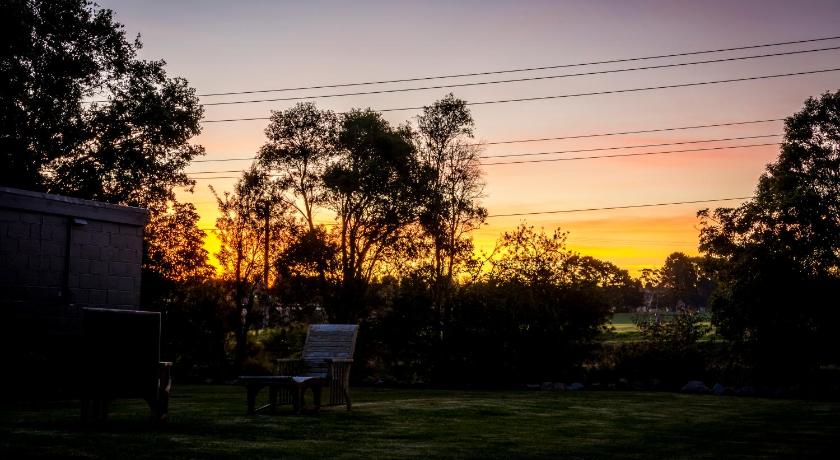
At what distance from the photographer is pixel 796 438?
879cm

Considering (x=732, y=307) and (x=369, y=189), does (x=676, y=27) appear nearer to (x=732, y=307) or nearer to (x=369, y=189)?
(x=732, y=307)

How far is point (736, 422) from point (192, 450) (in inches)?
281

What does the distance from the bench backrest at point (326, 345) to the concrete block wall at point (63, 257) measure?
4.49 m

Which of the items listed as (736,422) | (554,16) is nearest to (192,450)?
(736,422)

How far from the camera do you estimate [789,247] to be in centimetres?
2612

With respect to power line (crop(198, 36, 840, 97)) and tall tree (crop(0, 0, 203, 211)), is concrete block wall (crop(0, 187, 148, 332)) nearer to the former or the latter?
tall tree (crop(0, 0, 203, 211))

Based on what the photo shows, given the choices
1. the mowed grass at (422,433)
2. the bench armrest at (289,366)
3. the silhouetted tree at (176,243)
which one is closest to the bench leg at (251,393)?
the mowed grass at (422,433)

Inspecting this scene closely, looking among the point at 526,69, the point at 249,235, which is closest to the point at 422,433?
the point at 526,69

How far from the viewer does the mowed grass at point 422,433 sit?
261 inches

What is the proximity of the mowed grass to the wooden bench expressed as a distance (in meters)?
0.27

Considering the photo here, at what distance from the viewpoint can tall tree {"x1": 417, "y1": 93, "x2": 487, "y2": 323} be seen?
1059 inches

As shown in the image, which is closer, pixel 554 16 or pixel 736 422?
pixel 736 422

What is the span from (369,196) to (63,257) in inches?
560

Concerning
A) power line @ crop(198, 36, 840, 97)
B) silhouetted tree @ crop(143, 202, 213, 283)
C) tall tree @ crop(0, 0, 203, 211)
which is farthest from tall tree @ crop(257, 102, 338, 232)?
tall tree @ crop(0, 0, 203, 211)
